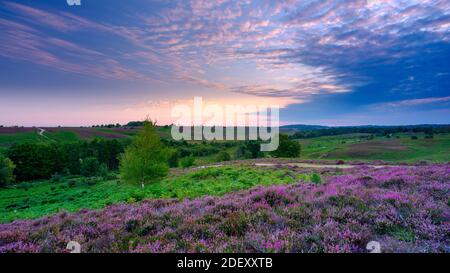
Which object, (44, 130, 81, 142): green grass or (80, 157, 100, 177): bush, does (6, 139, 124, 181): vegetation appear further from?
(44, 130, 81, 142): green grass

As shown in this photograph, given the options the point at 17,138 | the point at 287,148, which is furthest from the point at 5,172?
the point at 287,148

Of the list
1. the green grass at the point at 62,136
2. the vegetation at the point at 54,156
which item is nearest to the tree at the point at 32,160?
the vegetation at the point at 54,156

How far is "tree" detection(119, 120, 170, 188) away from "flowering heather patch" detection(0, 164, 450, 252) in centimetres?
1934

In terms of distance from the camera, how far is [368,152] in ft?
207

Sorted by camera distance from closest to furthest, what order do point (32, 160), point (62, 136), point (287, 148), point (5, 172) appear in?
point (5, 172) < point (287, 148) < point (32, 160) < point (62, 136)

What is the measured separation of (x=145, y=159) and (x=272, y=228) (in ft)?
78.3

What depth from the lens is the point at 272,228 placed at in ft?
16.6

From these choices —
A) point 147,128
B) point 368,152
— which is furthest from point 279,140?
point 147,128

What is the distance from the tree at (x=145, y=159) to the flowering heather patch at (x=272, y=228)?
63.5 feet

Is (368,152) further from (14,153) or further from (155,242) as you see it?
(14,153)

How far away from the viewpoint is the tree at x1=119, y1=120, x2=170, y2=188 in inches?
1039

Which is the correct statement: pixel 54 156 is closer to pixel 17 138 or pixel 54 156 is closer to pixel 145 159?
pixel 17 138

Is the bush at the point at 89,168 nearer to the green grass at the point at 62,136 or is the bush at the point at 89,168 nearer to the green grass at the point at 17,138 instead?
the green grass at the point at 17,138

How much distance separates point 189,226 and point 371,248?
359cm
